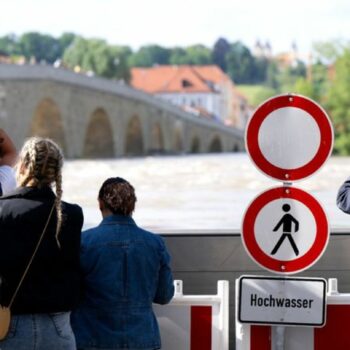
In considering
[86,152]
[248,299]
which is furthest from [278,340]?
[86,152]

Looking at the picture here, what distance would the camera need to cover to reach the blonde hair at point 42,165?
3111 millimetres

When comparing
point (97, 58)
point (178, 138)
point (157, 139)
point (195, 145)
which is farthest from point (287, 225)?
point (97, 58)

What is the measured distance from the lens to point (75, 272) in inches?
127

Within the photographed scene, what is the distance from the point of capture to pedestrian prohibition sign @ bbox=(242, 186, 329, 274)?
359 centimetres

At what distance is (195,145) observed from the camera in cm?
6147

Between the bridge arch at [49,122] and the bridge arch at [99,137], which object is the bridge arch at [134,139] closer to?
the bridge arch at [99,137]

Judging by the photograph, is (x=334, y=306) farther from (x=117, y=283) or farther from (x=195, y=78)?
(x=195, y=78)

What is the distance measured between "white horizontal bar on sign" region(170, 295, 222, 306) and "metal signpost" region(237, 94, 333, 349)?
17 centimetres

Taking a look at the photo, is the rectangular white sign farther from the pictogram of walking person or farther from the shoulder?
the shoulder

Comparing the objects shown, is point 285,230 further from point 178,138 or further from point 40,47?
point 40,47

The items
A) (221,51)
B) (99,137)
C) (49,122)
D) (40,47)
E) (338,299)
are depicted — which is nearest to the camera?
(338,299)

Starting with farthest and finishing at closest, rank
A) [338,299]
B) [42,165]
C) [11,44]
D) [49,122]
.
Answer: [11,44] → [49,122] → [338,299] → [42,165]

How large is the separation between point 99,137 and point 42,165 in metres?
42.5

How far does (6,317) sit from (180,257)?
1386mm
